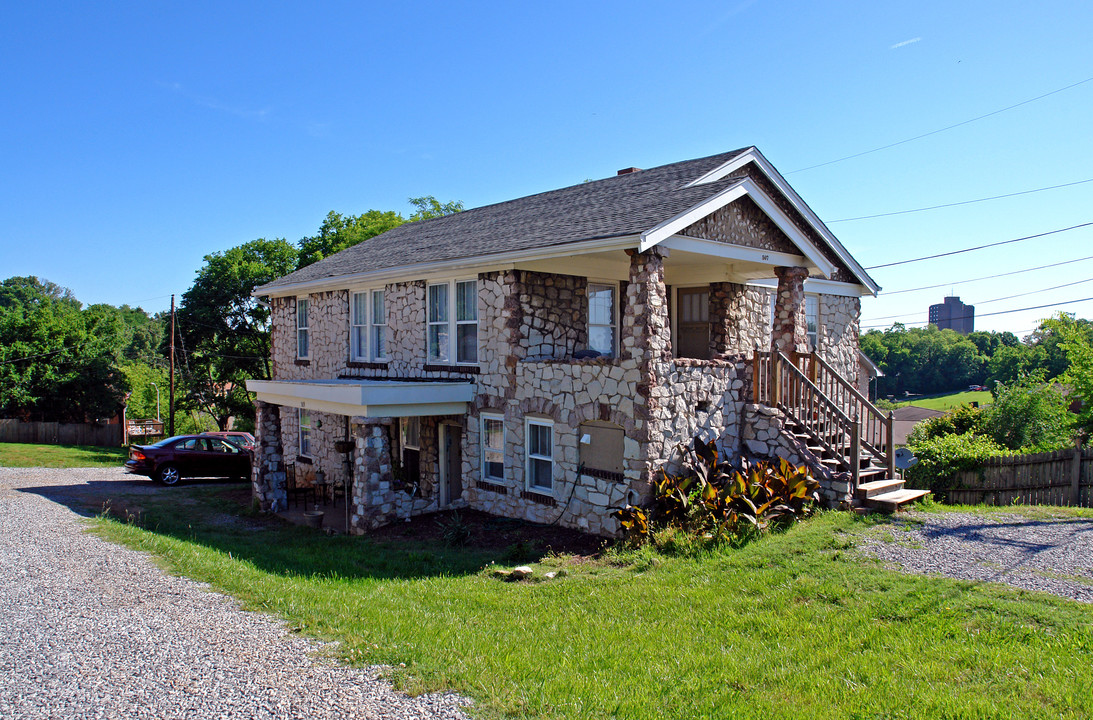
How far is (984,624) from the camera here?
632 centimetres

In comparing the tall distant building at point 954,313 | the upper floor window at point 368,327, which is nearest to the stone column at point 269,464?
the upper floor window at point 368,327

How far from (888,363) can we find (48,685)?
83437 mm

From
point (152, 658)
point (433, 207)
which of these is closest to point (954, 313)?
point (433, 207)

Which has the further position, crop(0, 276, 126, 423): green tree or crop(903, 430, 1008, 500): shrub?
crop(0, 276, 126, 423): green tree

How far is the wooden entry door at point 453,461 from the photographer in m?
14.7

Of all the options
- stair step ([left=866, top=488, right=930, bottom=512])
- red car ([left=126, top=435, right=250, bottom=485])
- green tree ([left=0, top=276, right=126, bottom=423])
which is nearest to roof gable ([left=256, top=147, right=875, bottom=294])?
stair step ([left=866, top=488, right=930, bottom=512])

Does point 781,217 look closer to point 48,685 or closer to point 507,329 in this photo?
point 507,329

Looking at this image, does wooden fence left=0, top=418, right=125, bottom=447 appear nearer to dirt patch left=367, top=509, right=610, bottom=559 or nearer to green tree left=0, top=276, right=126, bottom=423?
green tree left=0, top=276, right=126, bottom=423

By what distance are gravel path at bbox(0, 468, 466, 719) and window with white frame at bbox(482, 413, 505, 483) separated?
6087 millimetres

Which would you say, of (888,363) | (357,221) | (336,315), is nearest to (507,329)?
(336,315)

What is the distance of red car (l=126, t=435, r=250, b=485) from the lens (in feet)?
68.4

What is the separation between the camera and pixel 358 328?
1734cm

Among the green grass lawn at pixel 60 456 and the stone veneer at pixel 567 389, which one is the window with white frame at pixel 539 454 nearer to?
the stone veneer at pixel 567 389

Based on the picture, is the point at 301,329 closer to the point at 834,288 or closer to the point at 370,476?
the point at 370,476
